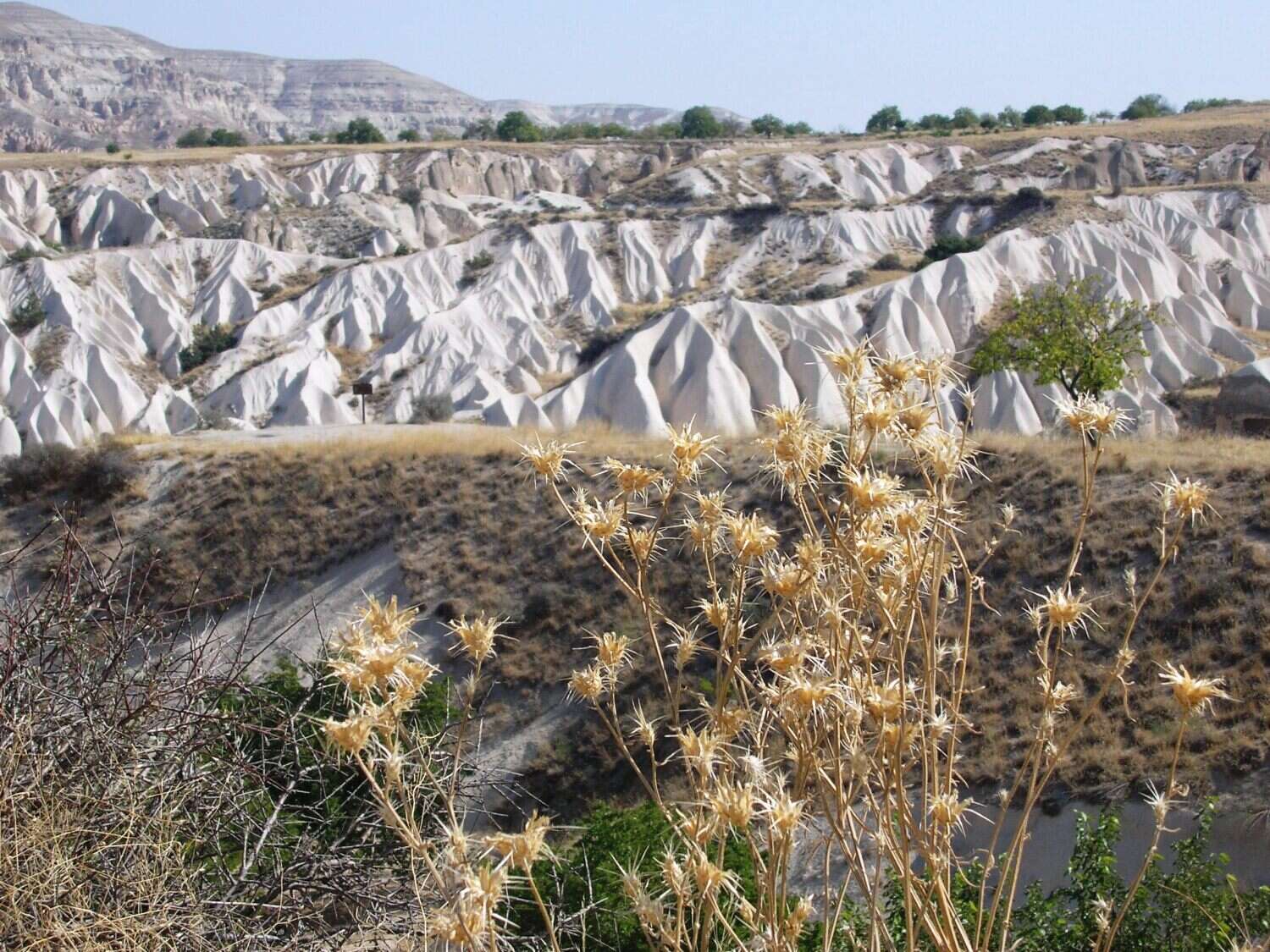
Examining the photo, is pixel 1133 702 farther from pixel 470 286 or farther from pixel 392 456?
pixel 470 286

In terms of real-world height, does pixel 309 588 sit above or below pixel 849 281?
below

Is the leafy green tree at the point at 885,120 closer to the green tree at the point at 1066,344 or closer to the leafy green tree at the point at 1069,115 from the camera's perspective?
the leafy green tree at the point at 1069,115

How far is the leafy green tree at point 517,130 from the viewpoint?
91.9 metres

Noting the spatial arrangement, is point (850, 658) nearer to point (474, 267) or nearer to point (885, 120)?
point (474, 267)

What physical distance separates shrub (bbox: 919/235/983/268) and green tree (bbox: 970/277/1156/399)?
16.4 m

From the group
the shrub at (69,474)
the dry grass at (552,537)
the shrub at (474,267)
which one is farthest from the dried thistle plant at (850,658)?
the shrub at (474,267)

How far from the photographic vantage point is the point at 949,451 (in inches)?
86.1

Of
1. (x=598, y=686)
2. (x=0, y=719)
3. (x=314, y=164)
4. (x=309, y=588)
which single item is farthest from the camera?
(x=314, y=164)

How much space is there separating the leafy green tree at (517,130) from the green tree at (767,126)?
18598 millimetres

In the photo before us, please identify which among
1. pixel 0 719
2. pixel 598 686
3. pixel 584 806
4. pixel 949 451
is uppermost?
pixel 949 451

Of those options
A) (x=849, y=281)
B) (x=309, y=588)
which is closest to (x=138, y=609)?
(x=309, y=588)

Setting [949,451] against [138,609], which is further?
[138,609]

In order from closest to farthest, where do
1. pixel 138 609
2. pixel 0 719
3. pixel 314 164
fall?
pixel 0 719, pixel 138 609, pixel 314 164

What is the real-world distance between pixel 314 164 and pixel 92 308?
29365 millimetres
